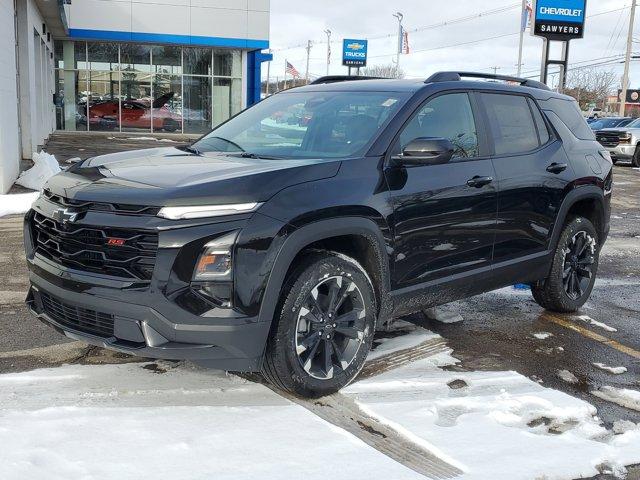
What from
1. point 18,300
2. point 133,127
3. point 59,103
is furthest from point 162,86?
point 18,300

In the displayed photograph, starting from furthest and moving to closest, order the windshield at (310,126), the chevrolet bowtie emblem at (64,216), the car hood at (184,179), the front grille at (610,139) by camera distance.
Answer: the front grille at (610,139) < the windshield at (310,126) < the chevrolet bowtie emblem at (64,216) < the car hood at (184,179)

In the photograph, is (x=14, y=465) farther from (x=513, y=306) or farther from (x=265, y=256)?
(x=513, y=306)

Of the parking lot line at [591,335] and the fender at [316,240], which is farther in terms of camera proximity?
the parking lot line at [591,335]

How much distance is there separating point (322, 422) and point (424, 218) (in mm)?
1408

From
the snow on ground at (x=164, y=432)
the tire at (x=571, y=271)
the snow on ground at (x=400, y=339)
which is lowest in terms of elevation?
the snow on ground at (x=400, y=339)

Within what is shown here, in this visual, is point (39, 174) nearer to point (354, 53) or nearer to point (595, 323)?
point (595, 323)

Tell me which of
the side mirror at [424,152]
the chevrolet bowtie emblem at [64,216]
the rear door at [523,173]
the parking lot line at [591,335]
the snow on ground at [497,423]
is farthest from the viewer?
the parking lot line at [591,335]

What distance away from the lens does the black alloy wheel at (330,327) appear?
383 cm

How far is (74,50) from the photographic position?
28.6 m

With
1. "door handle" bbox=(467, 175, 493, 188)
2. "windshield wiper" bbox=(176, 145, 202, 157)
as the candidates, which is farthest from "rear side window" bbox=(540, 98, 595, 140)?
"windshield wiper" bbox=(176, 145, 202, 157)

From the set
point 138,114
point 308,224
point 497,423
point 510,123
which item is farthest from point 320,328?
point 138,114

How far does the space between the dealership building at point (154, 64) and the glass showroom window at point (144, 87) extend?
0.04 m

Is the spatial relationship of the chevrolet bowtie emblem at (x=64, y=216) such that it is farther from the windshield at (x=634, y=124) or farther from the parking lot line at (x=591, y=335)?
the windshield at (x=634, y=124)

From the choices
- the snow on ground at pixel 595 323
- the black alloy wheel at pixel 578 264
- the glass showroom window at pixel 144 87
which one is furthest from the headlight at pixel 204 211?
the glass showroom window at pixel 144 87
